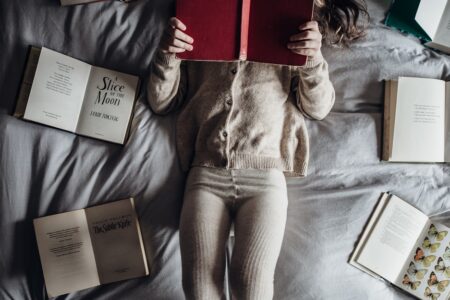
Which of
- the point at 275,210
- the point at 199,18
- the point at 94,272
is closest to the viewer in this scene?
the point at 199,18

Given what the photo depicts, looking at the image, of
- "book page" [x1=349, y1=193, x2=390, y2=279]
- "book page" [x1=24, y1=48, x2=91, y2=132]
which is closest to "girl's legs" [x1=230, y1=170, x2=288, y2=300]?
"book page" [x1=349, y1=193, x2=390, y2=279]

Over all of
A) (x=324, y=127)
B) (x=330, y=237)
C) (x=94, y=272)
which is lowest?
(x=94, y=272)

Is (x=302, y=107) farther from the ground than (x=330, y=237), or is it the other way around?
(x=302, y=107)

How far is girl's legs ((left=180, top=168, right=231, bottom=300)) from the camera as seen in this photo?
35.4 inches

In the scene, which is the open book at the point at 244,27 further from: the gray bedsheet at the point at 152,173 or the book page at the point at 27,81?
the book page at the point at 27,81

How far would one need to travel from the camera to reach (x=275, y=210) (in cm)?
97

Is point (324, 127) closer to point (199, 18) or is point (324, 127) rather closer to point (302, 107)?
point (302, 107)

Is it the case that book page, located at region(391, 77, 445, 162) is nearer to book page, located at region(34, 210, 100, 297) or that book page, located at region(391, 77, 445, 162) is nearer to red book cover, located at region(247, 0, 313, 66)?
red book cover, located at region(247, 0, 313, 66)

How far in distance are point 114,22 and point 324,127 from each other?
2.12 ft

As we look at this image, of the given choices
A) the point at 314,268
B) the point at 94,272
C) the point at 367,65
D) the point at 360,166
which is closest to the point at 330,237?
the point at 314,268

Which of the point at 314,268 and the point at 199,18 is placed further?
the point at 314,268

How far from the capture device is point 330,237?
109cm

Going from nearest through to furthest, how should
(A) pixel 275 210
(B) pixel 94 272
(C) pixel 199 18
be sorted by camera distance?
(C) pixel 199 18
(A) pixel 275 210
(B) pixel 94 272

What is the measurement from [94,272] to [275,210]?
50 cm
